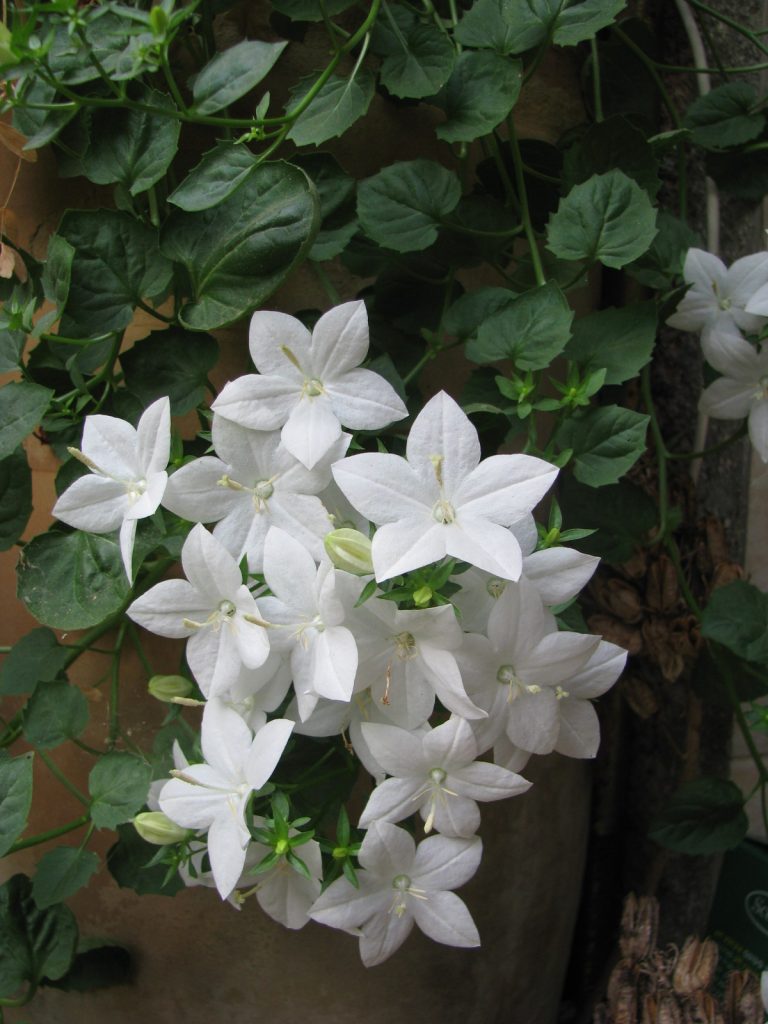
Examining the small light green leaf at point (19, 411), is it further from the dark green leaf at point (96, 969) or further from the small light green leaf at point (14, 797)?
the dark green leaf at point (96, 969)

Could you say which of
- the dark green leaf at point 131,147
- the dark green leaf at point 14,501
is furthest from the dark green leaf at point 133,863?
the dark green leaf at point 131,147

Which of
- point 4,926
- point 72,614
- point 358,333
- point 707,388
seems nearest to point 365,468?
point 358,333

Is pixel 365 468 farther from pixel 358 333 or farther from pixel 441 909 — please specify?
pixel 441 909

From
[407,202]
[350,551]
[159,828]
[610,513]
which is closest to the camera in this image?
[350,551]

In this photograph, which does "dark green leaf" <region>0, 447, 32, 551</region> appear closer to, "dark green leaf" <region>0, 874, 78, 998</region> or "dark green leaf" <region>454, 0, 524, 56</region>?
"dark green leaf" <region>0, 874, 78, 998</region>

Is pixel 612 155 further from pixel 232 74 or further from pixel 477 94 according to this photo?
pixel 232 74

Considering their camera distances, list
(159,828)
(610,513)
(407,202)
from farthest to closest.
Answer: (610,513), (407,202), (159,828)

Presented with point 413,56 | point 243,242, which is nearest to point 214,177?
point 243,242

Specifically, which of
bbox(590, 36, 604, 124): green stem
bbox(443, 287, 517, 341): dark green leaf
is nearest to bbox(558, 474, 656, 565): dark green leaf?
bbox(443, 287, 517, 341): dark green leaf
